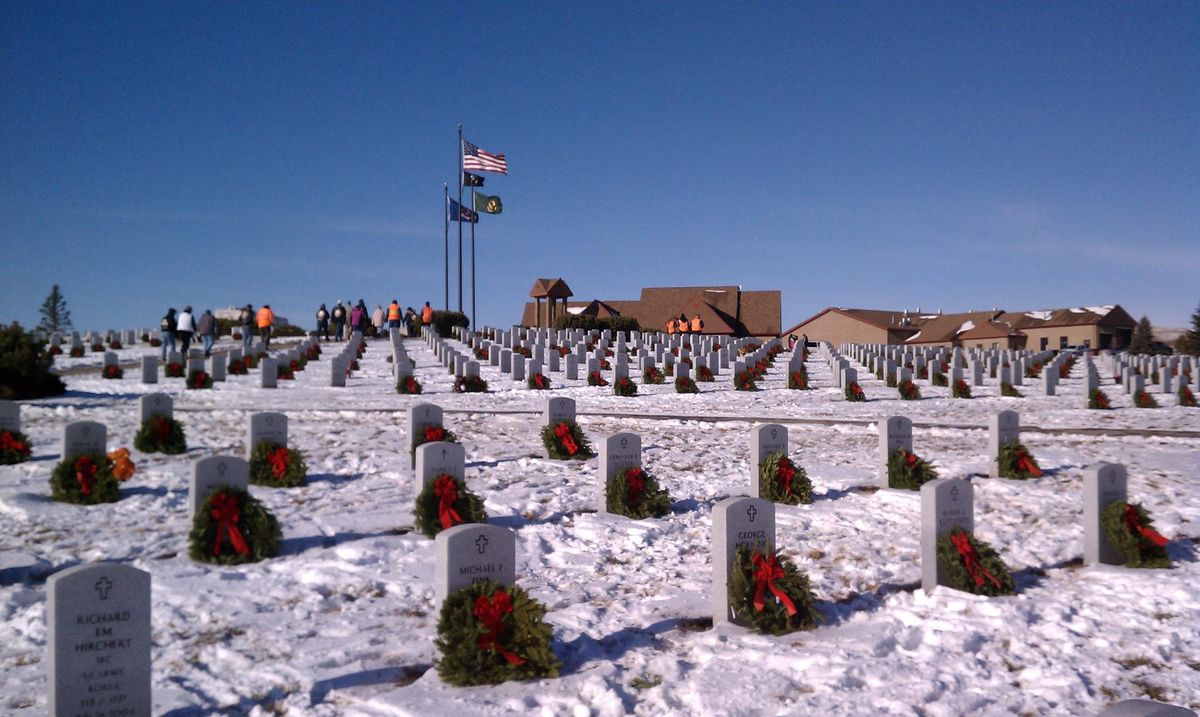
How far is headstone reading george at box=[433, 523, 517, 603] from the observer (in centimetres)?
601

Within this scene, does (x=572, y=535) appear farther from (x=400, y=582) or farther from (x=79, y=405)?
(x=79, y=405)

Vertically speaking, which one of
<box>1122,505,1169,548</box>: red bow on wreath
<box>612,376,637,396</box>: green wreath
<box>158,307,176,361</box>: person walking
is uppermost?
<box>158,307,176,361</box>: person walking

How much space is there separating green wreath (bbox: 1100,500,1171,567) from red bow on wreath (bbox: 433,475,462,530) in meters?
6.65

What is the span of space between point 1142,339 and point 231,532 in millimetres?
81776

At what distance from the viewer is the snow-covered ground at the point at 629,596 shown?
559cm

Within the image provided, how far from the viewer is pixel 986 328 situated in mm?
73250

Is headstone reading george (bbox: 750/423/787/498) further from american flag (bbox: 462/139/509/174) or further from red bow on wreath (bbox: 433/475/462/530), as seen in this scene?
american flag (bbox: 462/139/509/174)

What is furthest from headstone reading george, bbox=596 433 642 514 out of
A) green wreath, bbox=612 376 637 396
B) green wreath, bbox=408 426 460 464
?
green wreath, bbox=612 376 637 396

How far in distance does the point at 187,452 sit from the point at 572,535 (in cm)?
688

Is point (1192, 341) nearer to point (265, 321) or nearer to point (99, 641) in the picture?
point (265, 321)

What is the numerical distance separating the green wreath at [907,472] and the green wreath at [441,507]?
5.76 meters

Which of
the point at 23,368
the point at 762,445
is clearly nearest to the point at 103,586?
the point at 762,445

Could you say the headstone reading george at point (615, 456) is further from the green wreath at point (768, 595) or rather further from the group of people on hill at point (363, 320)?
the group of people on hill at point (363, 320)

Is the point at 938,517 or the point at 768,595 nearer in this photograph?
the point at 768,595
